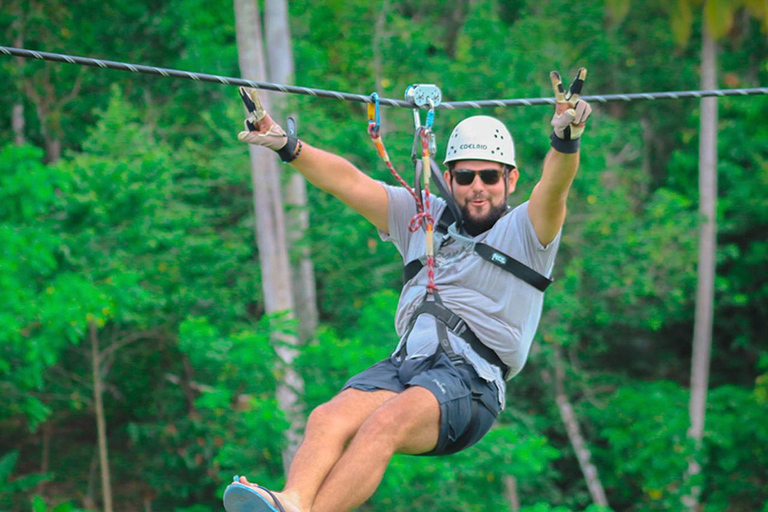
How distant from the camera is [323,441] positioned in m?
3.21

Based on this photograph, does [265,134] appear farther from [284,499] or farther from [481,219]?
[284,499]

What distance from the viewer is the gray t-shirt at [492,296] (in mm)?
3650

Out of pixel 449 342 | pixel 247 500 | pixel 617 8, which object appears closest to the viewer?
pixel 247 500

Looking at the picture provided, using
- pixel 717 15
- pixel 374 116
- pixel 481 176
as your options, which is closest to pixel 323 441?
pixel 481 176

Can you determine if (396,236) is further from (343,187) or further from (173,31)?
(173,31)

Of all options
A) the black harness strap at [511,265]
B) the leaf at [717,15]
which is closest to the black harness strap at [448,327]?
the black harness strap at [511,265]

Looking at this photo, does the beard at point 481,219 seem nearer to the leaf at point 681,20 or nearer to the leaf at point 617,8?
the leaf at point 617,8

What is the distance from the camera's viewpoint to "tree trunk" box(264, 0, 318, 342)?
1327cm

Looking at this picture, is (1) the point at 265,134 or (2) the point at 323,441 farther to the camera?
(1) the point at 265,134

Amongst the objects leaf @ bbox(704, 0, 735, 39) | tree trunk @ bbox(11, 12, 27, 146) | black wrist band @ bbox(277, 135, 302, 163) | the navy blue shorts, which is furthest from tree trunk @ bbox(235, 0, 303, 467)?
the navy blue shorts

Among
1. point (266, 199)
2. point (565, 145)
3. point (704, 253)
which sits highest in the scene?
point (565, 145)

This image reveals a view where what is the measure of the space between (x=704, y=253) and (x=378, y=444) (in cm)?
1241

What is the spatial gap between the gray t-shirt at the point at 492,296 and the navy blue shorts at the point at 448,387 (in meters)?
0.05

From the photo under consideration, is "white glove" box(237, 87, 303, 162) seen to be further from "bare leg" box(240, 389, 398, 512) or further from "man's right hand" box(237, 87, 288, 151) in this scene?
"bare leg" box(240, 389, 398, 512)
